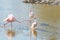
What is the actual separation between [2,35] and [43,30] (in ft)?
3.15

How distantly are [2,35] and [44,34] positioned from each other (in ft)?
2.57

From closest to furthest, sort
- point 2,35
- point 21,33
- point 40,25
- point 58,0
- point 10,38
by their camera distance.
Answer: point 10,38, point 2,35, point 21,33, point 40,25, point 58,0

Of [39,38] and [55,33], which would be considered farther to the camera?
[55,33]

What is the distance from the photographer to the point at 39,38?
3.52 metres

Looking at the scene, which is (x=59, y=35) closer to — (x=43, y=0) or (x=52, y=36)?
(x=52, y=36)

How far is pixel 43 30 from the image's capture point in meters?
4.07

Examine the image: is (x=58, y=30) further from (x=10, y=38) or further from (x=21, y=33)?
(x=10, y=38)

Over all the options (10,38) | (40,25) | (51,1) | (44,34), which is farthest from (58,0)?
(10,38)

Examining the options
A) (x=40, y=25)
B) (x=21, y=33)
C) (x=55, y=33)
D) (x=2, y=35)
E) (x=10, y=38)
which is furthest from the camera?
(x=40, y=25)

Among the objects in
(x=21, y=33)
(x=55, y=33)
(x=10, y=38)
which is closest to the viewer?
(x=10, y=38)

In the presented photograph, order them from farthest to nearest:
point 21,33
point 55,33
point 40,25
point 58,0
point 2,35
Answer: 1. point 58,0
2. point 40,25
3. point 55,33
4. point 21,33
5. point 2,35

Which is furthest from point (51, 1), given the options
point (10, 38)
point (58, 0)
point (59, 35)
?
point (10, 38)

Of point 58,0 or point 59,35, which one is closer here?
point 59,35

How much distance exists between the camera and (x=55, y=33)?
Answer: 13.0 ft
